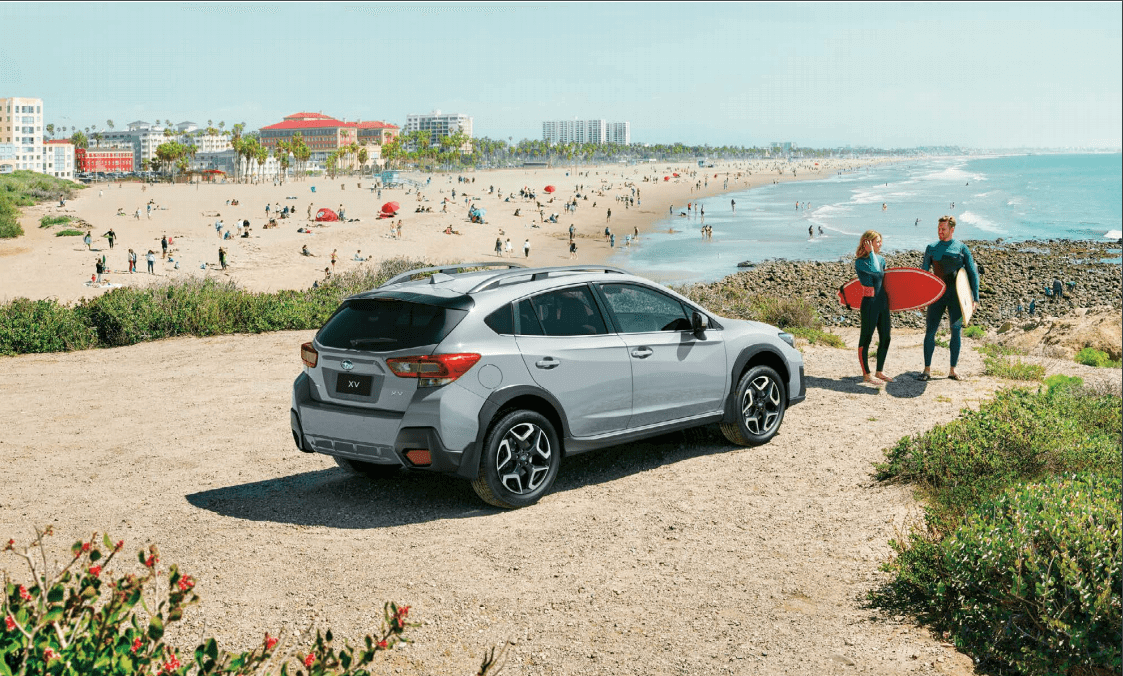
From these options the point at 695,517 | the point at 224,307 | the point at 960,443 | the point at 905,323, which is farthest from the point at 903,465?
the point at 905,323

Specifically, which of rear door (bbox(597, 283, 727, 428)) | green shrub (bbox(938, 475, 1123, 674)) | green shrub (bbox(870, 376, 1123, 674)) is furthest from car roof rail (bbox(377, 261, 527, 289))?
green shrub (bbox(938, 475, 1123, 674))

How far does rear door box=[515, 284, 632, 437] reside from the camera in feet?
22.6

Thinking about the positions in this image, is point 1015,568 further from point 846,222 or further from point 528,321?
point 846,222

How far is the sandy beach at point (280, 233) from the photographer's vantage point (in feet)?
130

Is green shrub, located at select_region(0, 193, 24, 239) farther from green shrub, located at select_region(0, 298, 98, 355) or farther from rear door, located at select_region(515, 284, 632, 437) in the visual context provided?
rear door, located at select_region(515, 284, 632, 437)

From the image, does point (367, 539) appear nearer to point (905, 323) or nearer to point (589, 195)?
point (905, 323)

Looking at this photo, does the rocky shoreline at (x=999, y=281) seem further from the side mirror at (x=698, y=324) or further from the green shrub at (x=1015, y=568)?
the green shrub at (x=1015, y=568)

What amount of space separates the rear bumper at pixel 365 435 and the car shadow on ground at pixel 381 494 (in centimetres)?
43

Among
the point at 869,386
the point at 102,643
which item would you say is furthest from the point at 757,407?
the point at 102,643

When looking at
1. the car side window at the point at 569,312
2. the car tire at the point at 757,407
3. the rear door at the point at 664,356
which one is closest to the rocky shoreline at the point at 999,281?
the car tire at the point at 757,407

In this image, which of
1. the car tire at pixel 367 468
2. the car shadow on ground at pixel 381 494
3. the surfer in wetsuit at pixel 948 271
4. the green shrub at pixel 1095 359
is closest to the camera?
the car shadow on ground at pixel 381 494

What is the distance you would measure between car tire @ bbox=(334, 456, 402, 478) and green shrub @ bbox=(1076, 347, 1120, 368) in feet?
36.7

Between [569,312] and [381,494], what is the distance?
6.28 ft

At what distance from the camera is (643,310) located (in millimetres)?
7965
